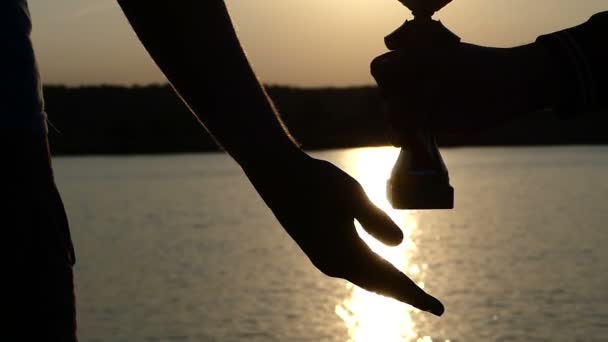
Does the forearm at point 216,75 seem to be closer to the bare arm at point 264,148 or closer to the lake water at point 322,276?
the bare arm at point 264,148

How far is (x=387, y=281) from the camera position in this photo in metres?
1.75

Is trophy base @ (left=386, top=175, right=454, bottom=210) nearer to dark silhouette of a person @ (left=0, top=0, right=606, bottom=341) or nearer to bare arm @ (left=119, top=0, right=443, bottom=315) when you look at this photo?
dark silhouette of a person @ (left=0, top=0, right=606, bottom=341)

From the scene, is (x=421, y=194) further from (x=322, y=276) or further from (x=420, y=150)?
(x=322, y=276)

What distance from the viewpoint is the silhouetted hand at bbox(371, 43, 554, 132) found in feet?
6.72

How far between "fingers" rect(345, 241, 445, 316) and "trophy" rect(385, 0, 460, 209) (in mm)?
368

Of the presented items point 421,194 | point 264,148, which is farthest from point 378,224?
point 421,194

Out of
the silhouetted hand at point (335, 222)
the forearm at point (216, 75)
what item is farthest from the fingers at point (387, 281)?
the forearm at point (216, 75)

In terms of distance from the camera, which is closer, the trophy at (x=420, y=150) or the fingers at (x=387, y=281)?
the fingers at (x=387, y=281)

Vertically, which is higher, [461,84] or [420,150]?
[461,84]

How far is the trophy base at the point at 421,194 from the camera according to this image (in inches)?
83.4

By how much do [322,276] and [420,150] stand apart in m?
64.0

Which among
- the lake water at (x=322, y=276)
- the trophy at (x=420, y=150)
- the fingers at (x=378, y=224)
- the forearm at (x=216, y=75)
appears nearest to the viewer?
the fingers at (x=378, y=224)

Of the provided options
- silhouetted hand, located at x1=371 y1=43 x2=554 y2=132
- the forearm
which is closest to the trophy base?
silhouetted hand, located at x1=371 y1=43 x2=554 y2=132

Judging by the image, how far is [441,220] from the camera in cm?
10331
